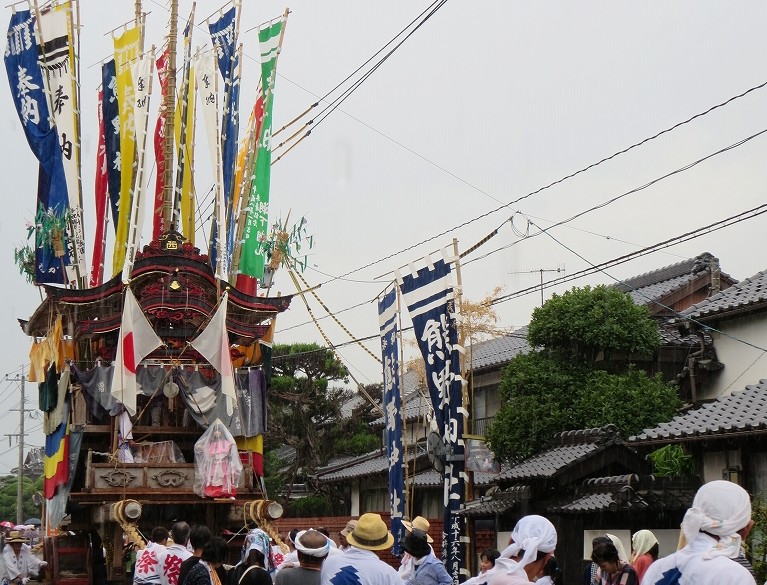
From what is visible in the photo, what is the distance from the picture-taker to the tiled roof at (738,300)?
20297 millimetres

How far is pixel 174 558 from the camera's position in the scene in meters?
9.89

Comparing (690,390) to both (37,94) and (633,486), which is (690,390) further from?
(37,94)

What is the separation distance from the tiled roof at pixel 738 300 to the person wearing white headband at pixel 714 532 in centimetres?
1635

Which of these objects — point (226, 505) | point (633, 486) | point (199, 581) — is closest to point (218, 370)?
point (226, 505)

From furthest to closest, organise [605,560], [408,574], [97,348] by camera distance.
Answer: [97,348], [408,574], [605,560]

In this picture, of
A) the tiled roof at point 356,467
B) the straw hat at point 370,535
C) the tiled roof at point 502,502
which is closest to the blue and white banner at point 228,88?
the tiled roof at point 502,502

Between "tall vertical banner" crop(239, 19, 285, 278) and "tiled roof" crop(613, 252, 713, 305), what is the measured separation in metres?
10.9

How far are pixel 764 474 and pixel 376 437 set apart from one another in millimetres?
24084

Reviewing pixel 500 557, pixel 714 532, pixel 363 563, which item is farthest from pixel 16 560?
pixel 714 532

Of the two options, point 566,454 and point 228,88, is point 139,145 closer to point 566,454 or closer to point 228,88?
point 228,88

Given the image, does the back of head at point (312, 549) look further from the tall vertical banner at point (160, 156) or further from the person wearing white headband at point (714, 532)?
the tall vertical banner at point (160, 156)

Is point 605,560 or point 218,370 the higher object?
point 218,370

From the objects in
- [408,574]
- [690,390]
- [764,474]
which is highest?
[690,390]

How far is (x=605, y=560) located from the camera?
8.61 metres
